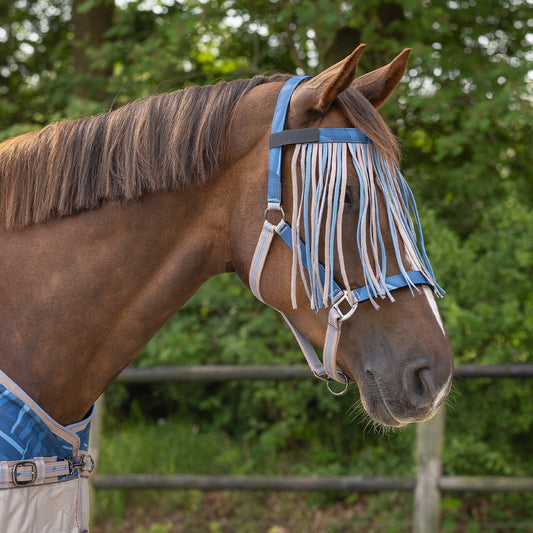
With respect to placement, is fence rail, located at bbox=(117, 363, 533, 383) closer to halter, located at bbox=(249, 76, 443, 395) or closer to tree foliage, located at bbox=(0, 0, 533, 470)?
tree foliage, located at bbox=(0, 0, 533, 470)

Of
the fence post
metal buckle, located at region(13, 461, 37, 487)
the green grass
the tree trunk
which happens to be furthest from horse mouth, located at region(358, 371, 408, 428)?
the tree trunk

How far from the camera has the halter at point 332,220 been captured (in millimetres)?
1414

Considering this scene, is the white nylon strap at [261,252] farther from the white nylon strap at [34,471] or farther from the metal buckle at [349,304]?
the white nylon strap at [34,471]

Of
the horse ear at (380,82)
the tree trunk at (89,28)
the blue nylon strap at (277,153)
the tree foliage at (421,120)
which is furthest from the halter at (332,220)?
the tree trunk at (89,28)

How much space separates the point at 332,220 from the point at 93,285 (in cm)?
64

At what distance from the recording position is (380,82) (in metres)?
1.61

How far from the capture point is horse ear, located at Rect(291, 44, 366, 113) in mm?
1382

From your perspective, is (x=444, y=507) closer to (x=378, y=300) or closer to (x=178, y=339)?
(x=178, y=339)

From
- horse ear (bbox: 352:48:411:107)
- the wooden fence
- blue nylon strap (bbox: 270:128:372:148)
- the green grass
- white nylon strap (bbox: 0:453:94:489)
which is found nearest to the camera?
white nylon strap (bbox: 0:453:94:489)

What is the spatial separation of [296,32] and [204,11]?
2.69 feet

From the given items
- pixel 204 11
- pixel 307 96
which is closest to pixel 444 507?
pixel 307 96

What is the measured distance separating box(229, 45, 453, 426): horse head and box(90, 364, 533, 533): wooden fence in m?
2.16

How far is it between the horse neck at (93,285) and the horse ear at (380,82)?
52cm

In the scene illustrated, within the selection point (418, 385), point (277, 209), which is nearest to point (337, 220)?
point (277, 209)
